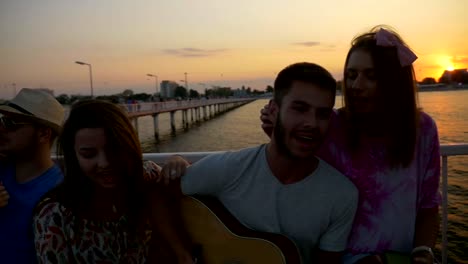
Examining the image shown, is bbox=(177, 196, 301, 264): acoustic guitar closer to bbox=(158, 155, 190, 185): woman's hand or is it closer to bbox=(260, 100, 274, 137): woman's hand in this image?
bbox=(158, 155, 190, 185): woman's hand

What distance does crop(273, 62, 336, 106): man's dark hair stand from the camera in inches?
65.7

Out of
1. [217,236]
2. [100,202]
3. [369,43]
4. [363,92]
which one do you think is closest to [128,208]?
[100,202]

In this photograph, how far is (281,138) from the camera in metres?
1.71

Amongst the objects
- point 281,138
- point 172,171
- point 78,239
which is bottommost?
point 78,239

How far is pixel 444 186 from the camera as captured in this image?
263 cm

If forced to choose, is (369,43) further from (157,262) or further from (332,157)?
(157,262)

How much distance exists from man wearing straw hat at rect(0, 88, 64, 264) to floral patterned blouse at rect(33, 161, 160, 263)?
0.95ft

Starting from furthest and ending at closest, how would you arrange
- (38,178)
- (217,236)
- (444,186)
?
1. (444,186)
2. (38,178)
3. (217,236)

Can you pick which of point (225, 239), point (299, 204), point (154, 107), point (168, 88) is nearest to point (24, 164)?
point (225, 239)

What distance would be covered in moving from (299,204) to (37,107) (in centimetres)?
146

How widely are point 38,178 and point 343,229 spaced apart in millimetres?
1631

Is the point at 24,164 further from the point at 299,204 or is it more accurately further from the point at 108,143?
the point at 299,204

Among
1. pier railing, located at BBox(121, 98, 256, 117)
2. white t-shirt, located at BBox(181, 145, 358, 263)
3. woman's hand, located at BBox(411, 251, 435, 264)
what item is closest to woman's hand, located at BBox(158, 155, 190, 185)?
white t-shirt, located at BBox(181, 145, 358, 263)

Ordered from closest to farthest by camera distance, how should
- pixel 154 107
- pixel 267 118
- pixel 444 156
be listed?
pixel 267 118
pixel 444 156
pixel 154 107
